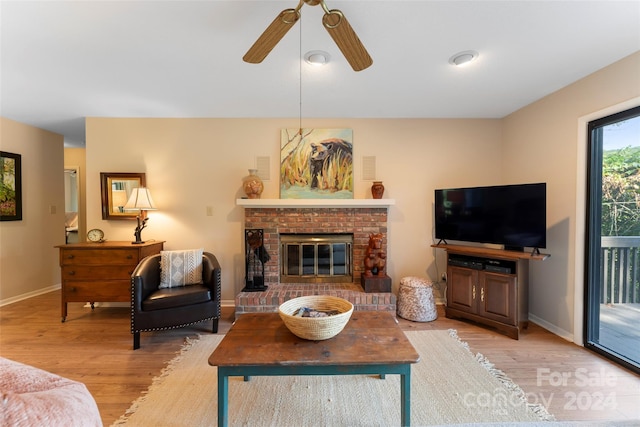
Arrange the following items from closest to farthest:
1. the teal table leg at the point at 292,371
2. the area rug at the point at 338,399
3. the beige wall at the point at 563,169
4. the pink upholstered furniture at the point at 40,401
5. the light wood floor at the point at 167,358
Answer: the pink upholstered furniture at the point at 40,401 < the teal table leg at the point at 292,371 < the area rug at the point at 338,399 < the light wood floor at the point at 167,358 < the beige wall at the point at 563,169

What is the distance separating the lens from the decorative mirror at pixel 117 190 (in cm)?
339

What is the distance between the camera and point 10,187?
138 inches

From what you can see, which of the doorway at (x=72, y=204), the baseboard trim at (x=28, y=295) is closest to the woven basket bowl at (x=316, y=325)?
the baseboard trim at (x=28, y=295)

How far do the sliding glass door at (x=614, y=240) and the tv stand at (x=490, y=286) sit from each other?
454 mm

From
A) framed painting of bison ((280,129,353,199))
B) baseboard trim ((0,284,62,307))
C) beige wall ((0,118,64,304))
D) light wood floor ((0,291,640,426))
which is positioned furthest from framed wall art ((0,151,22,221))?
framed painting of bison ((280,129,353,199))

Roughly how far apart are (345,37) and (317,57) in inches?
30.0

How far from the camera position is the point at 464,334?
266cm

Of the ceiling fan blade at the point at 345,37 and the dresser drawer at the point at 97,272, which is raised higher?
the ceiling fan blade at the point at 345,37

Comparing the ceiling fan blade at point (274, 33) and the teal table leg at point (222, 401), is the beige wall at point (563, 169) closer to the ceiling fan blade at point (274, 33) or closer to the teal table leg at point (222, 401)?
the ceiling fan blade at point (274, 33)

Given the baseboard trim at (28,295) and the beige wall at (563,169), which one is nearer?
the beige wall at (563,169)

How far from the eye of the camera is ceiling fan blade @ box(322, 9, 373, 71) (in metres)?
1.23

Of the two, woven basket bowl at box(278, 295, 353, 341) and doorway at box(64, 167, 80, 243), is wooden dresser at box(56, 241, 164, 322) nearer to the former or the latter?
woven basket bowl at box(278, 295, 353, 341)

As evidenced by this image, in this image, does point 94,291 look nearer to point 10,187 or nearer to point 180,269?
point 180,269

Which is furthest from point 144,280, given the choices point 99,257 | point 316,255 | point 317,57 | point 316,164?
point 317,57
